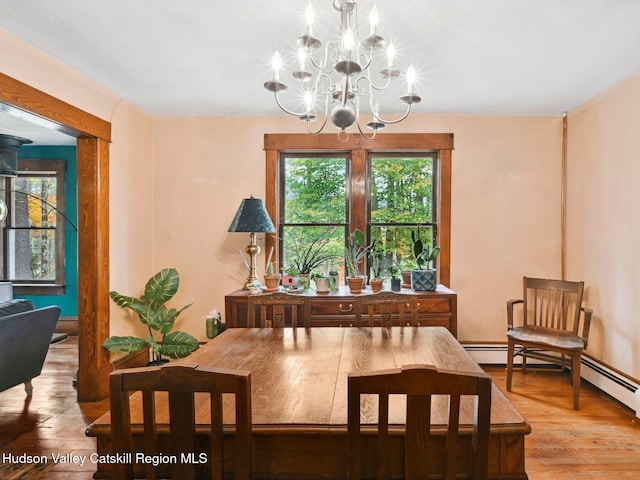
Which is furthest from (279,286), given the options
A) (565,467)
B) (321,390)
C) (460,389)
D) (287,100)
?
(460,389)

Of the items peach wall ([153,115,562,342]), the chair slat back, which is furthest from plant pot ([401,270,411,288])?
the chair slat back

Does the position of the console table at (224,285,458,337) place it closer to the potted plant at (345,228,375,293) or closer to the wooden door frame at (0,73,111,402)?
the potted plant at (345,228,375,293)

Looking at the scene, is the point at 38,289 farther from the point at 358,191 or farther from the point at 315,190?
the point at 358,191

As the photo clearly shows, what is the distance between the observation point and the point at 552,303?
3611 millimetres

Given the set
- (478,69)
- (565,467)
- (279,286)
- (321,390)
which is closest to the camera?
(321,390)

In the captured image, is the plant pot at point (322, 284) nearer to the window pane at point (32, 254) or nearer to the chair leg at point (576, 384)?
the chair leg at point (576, 384)

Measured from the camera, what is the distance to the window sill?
17.0ft

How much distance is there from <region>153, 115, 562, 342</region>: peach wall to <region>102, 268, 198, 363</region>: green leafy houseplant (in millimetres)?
286

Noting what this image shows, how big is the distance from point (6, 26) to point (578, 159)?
4.32 metres

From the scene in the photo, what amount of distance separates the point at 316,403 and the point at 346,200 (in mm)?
2752

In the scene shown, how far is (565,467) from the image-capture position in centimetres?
219

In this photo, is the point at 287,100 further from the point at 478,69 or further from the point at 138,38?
the point at 478,69

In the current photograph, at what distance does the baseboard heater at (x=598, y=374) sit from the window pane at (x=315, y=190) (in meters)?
1.88

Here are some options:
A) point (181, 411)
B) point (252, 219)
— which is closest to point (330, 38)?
point (252, 219)
